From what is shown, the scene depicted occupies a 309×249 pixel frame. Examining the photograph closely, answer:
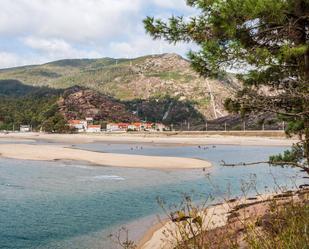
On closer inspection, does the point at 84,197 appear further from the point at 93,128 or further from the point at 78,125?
the point at 78,125

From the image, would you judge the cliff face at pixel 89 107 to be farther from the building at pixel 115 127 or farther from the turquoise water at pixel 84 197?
the turquoise water at pixel 84 197

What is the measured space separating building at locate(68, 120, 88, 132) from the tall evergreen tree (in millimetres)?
148598

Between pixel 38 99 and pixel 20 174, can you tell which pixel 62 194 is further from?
pixel 38 99

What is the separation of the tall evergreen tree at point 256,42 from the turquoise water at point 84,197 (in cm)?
189

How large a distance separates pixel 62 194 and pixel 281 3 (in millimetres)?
19742

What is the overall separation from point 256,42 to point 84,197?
16.9 metres

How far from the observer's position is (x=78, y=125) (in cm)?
16062

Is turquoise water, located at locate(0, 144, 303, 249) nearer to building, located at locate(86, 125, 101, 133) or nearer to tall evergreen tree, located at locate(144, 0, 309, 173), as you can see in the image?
tall evergreen tree, located at locate(144, 0, 309, 173)

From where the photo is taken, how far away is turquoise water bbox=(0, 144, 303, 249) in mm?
16234

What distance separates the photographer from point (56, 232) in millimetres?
16688

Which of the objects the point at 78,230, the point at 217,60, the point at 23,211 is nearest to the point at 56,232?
the point at 78,230

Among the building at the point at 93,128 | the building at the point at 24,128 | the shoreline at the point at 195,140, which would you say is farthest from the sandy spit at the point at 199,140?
the building at the point at 24,128

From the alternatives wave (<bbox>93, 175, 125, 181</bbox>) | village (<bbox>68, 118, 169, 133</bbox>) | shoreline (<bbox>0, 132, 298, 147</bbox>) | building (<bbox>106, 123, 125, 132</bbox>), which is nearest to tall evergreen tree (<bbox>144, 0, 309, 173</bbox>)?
wave (<bbox>93, 175, 125, 181</bbox>)

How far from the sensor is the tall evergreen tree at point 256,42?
8664mm
